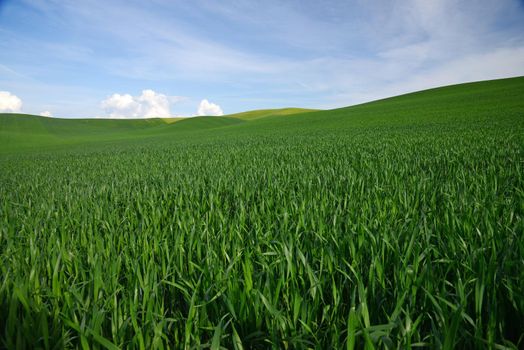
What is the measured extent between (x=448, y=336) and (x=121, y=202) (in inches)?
147

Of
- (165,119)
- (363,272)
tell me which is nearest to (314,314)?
(363,272)

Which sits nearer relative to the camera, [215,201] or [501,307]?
[501,307]

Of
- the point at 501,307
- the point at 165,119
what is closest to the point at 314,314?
the point at 501,307

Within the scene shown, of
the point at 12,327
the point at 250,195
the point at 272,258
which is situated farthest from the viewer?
the point at 250,195

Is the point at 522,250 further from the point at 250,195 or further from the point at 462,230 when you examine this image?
the point at 250,195

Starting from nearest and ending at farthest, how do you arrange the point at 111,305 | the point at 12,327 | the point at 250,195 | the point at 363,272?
the point at 12,327 < the point at 111,305 < the point at 363,272 < the point at 250,195

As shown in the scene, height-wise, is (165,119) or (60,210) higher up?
(165,119)

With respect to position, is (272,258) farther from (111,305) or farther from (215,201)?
(215,201)

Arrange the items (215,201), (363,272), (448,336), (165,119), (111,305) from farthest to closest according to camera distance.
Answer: (165,119) < (215,201) < (363,272) < (111,305) < (448,336)

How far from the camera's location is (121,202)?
148 inches

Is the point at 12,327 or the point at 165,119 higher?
the point at 165,119

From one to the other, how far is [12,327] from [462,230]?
2278 millimetres

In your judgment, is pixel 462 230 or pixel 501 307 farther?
pixel 462 230

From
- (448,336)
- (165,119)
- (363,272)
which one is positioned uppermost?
(165,119)
